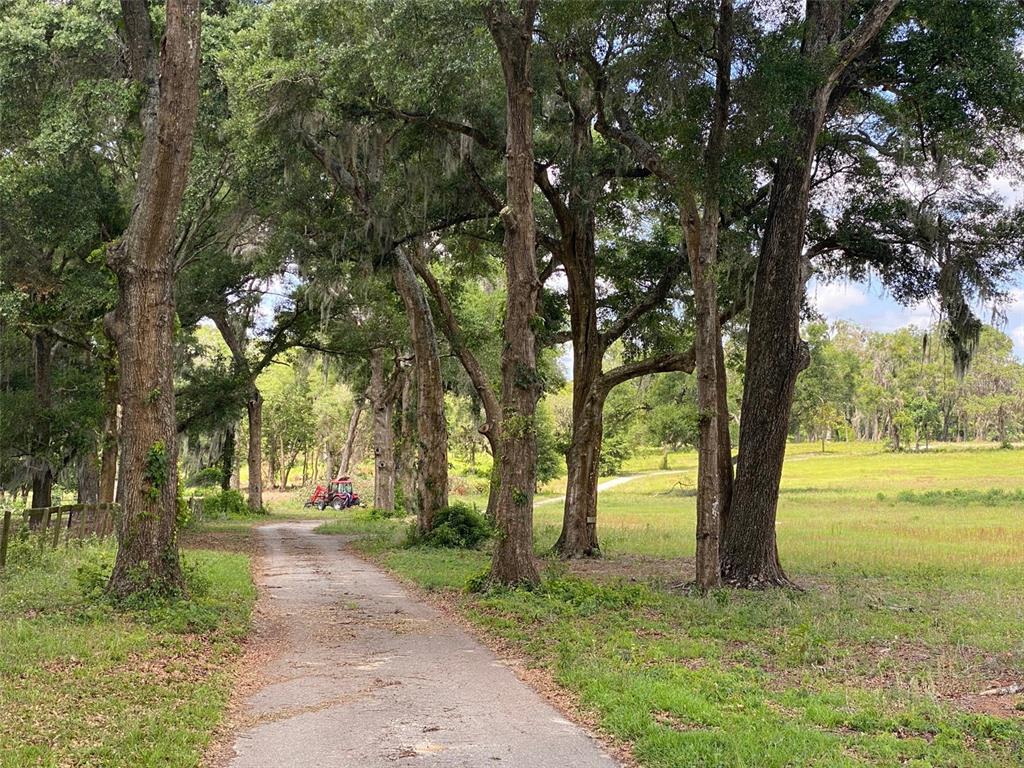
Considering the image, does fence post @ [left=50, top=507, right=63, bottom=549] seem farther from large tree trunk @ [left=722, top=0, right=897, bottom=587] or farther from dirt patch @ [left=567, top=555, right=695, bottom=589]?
large tree trunk @ [left=722, top=0, right=897, bottom=587]

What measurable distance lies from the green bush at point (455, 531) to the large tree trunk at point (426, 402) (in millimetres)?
232

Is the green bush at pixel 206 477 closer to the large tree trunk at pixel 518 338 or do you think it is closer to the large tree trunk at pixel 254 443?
the large tree trunk at pixel 254 443

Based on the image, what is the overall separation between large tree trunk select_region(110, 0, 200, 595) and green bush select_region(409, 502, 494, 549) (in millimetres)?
9894

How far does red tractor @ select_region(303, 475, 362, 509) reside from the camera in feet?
143

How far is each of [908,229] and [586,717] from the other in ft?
40.8

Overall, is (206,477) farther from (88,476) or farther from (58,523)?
(58,523)

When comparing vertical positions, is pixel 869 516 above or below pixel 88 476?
below

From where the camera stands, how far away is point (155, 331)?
10.2m

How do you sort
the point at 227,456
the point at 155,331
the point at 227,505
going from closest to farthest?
the point at 155,331 → the point at 227,505 → the point at 227,456

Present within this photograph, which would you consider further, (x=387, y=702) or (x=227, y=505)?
(x=227, y=505)

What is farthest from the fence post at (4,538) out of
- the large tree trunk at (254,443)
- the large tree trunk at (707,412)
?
the large tree trunk at (254,443)

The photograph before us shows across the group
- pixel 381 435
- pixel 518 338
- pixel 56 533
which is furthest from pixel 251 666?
pixel 381 435

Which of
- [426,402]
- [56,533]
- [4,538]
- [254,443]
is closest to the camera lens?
[4,538]

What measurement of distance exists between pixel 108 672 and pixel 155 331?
15.1 feet
